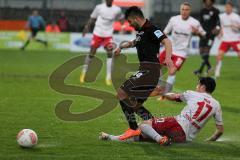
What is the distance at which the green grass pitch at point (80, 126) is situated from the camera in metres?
9.52

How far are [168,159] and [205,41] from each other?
14.9 metres

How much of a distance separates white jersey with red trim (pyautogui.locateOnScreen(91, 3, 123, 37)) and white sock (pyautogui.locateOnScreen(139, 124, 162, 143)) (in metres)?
9.73

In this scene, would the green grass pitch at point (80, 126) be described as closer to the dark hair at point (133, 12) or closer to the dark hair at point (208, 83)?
the dark hair at point (208, 83)

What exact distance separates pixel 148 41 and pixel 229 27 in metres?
12.8

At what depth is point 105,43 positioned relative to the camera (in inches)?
781

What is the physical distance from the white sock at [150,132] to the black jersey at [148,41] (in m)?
1.17

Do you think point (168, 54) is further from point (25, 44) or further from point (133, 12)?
point (25, 44)

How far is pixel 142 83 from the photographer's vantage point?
10812 mm

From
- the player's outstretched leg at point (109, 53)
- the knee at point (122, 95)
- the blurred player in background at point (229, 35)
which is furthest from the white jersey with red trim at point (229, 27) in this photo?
the knee at point (122, 95)

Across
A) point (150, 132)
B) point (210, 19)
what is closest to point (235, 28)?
point (210, 19)

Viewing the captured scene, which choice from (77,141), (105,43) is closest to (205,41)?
(105,43)

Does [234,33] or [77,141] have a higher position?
[77,141]

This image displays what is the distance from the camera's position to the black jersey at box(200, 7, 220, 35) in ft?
75.8

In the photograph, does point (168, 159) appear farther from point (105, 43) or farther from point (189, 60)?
point (189, 60)
